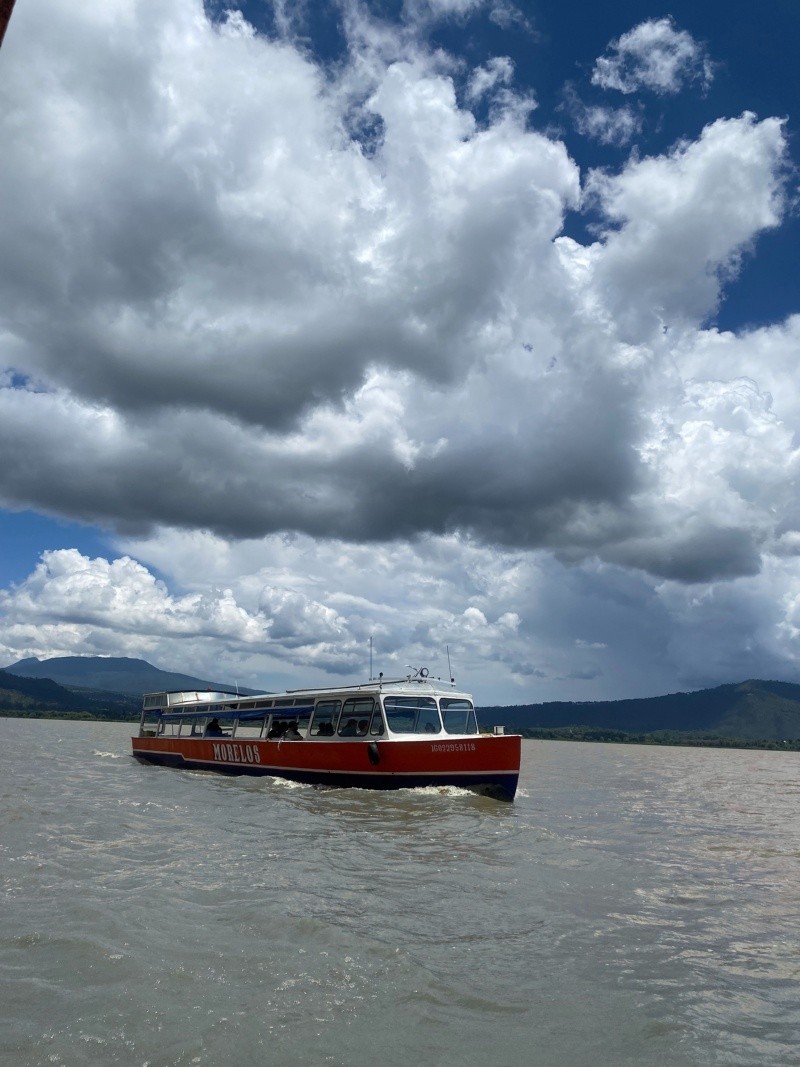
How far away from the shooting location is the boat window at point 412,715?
80.3 ft

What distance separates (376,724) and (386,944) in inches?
624

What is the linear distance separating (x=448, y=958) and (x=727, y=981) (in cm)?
313

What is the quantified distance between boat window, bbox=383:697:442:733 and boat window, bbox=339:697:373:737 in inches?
33.0

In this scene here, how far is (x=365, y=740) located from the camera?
24312 millimetres

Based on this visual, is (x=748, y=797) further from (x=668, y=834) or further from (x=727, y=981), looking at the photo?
(x=727, y=981)

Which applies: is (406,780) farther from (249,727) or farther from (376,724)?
(249,727)

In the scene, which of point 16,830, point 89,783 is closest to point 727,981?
point 16,830

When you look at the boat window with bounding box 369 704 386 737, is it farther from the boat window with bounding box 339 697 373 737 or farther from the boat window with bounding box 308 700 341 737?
the boat window with bounding box 308 700 341 737

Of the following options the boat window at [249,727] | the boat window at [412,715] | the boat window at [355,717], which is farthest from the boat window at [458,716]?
the boat window at [249,727]

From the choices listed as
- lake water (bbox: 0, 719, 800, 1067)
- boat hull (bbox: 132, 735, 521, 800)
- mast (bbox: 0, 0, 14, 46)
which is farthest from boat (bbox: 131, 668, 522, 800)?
mast (bbox: 0, 0, 14, 46)

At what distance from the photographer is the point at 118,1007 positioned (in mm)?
6621

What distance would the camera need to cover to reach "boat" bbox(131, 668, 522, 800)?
2327cm

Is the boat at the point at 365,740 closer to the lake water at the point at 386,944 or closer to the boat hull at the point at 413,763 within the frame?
the boat hull at the point at 413,763

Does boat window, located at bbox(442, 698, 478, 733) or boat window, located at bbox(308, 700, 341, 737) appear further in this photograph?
boat window, located at bbox(308, 700, 341, 737)
